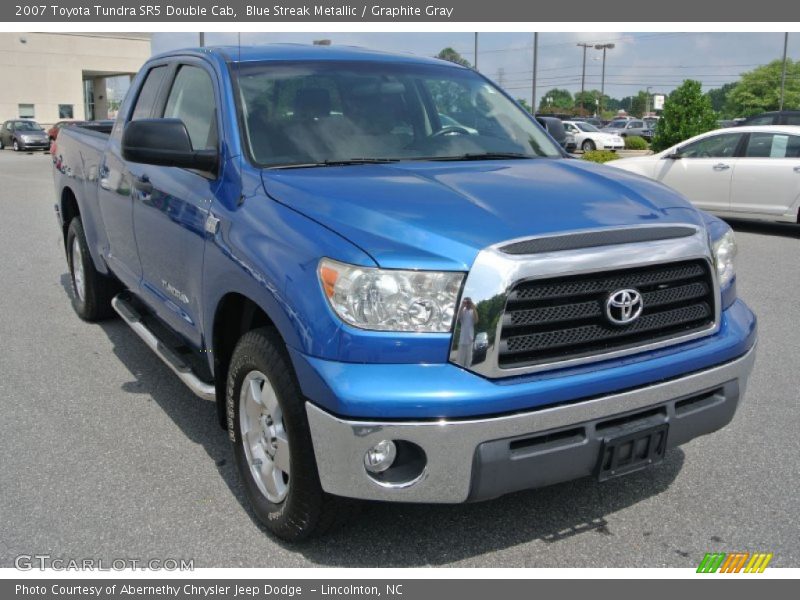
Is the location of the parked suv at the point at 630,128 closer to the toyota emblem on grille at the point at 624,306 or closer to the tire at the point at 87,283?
the tire at the point at 87,283

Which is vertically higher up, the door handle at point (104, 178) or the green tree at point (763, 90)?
the green tree at point (763, 90)

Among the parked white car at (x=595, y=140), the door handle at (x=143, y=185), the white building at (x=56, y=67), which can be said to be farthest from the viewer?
the white building at (x=56, y=67)

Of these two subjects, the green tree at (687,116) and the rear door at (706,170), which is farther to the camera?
the green tree at (687,116)

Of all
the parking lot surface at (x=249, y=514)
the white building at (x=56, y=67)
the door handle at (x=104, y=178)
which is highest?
the white building at (x=56, y=67)

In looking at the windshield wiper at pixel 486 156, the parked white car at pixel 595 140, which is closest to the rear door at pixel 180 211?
the windshield wiper at pixel 486 156

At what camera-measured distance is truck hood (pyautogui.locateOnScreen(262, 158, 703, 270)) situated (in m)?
2.86

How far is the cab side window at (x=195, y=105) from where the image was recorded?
4.13m

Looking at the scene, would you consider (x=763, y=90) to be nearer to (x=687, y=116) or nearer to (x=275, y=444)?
(x=687, y=116)

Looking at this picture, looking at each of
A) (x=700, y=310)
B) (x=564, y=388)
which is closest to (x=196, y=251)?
(x=564, y=388)

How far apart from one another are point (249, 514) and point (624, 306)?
5.88ft

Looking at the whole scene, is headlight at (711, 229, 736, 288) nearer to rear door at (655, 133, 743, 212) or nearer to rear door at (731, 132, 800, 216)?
→ rear door at (731, 132, 800, 216)

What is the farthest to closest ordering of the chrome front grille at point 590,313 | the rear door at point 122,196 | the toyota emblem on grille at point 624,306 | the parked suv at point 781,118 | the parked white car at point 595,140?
the parked white car at point 595,140
the parked suv at point 781,118
the rear door at point 122,196
the toyota emblem on grille at point 624,306
the chrome front grille at point 590,313

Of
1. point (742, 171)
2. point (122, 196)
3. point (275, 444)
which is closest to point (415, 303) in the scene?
point (275, 444)

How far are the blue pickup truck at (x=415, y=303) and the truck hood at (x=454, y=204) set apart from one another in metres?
Result: 0.01
